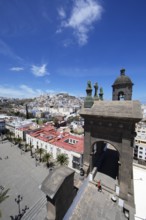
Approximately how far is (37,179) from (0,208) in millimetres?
7130

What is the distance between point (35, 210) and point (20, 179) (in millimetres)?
8386

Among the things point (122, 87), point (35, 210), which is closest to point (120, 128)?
point (122, 87)

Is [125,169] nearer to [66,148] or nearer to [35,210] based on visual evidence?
[35,210]

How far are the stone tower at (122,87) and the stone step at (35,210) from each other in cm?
1915

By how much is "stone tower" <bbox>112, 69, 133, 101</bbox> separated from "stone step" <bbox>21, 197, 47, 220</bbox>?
62.8 ft

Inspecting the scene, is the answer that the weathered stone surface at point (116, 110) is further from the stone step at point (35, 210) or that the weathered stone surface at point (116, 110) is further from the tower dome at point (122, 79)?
the stone step at point (35, 210)

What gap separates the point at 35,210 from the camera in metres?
16.7

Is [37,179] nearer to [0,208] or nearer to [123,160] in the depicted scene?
[0,208]

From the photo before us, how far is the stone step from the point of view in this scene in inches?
609

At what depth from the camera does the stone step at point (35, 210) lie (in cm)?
1547

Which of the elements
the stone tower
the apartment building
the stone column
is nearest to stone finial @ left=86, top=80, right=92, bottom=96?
the stone tower

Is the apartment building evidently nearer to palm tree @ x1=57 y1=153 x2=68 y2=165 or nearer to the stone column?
palm tree @ x1=57 y1=153 x2=68 y2=165

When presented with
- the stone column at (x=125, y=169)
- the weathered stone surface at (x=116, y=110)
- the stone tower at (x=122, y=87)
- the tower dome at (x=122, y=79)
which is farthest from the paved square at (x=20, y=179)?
the tower dome at (x=122, y=79)

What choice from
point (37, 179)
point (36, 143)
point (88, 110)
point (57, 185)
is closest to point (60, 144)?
point (37, 179)
